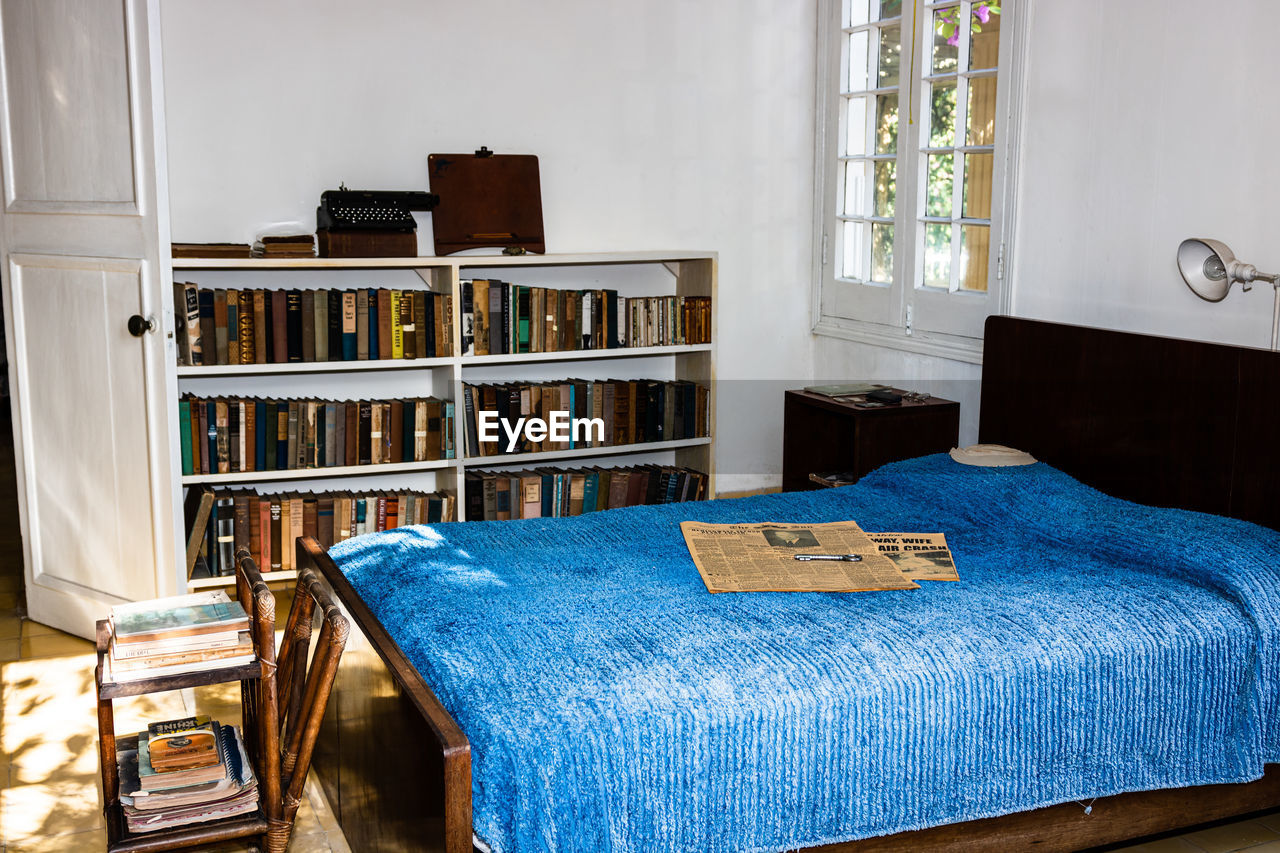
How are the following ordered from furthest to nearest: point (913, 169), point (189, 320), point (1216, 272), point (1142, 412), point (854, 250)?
point (854, 250) < point (913, 169) < point (189, 320) < point (1142, 412) < point (1216, 272)

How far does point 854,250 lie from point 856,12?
98 centimetres

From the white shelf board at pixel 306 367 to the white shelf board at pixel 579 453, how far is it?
39cm

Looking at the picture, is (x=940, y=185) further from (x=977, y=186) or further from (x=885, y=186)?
(x=885, y=186)

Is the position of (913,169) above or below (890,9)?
below

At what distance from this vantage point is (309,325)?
13.7 ft

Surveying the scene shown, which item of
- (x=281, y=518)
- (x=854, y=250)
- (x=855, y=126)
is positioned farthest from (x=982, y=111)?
(x=281, y=518)

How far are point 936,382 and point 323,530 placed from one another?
2327 millimetres

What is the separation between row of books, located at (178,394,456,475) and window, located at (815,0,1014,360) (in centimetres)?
183

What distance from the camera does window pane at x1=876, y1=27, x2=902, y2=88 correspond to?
468 centimetres

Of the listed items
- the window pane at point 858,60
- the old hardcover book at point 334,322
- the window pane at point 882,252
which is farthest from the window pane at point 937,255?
the old hardcover book at point 334,322

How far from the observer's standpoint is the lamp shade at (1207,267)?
296 cm

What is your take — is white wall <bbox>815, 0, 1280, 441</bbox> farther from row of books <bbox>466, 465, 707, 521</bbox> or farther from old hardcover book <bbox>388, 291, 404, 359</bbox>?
old hardcover book <bbox>388, 291, 404, 359</bbox>

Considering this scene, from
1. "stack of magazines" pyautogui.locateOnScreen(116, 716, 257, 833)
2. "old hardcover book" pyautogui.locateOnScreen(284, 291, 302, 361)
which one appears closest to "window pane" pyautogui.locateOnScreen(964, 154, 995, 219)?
"old hardcover book" pyautogui.locateOnScreen(284, 291, 302, 361)

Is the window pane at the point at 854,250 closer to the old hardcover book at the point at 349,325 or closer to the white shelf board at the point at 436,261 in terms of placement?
the white shelf board at the point at 436,261
